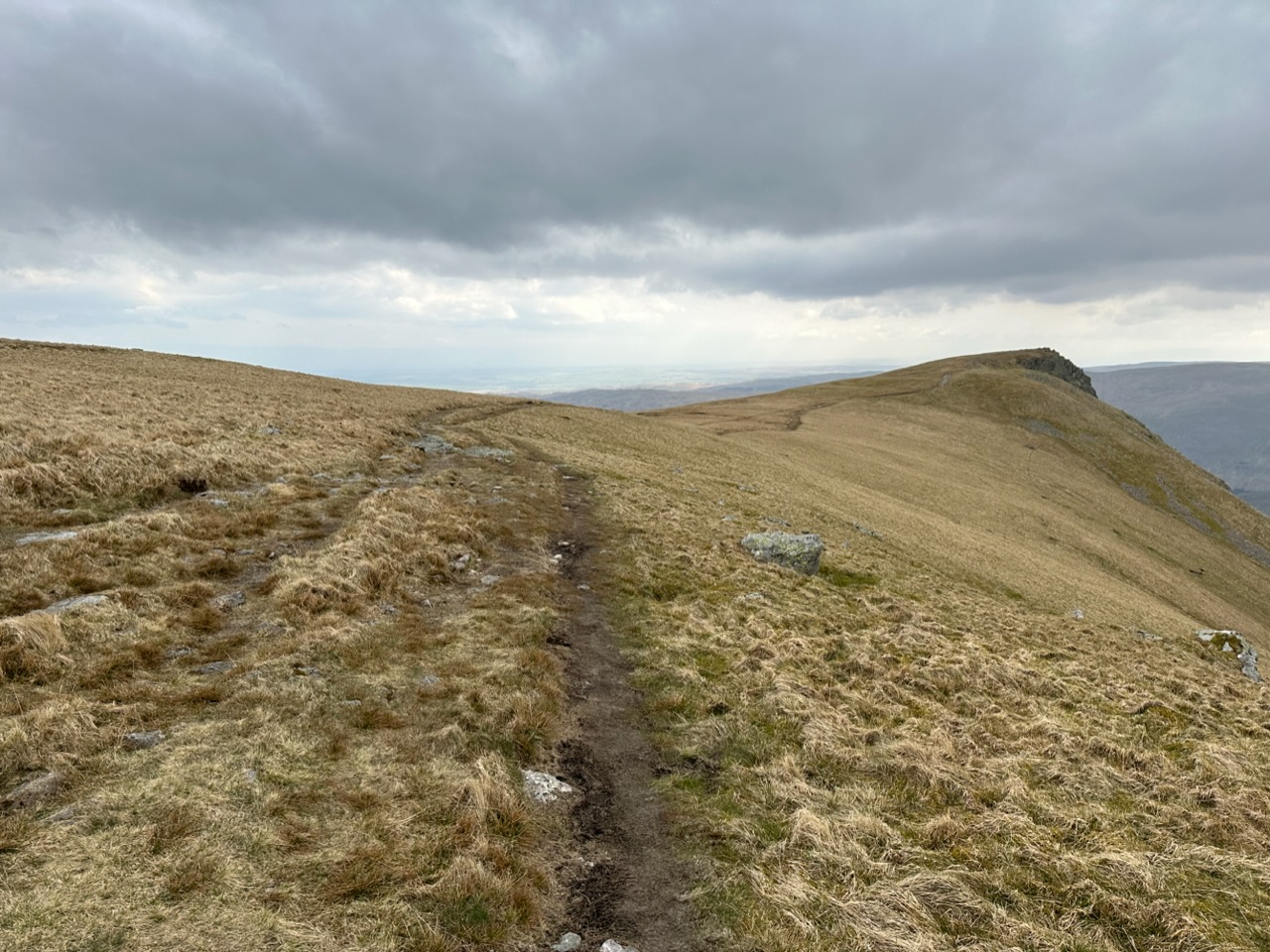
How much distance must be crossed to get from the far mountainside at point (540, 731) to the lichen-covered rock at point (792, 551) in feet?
0.48

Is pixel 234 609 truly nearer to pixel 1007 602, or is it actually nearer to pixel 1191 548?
pixel 1007 602

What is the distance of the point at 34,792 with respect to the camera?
24.4 ft

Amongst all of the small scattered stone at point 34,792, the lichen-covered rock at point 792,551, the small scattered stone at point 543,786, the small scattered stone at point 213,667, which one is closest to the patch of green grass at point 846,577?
the lichen-covered rock at point 792,551

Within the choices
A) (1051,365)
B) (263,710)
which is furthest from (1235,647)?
(1051,365)

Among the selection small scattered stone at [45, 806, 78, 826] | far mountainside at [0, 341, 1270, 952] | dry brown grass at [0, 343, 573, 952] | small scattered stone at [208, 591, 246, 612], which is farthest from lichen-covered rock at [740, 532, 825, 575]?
small scattered stone at [45, 806, 78, 826]

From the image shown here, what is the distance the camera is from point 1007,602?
29.5 m

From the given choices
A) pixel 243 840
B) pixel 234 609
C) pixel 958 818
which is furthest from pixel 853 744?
pixel 234 609

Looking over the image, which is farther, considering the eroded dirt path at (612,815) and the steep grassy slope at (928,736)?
the steep grassy slope at (928,736)

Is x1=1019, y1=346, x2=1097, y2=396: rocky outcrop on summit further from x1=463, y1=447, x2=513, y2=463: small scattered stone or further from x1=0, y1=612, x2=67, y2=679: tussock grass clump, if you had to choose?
x1=0, y1=612, x2=67, y2=679: tussock grass clump

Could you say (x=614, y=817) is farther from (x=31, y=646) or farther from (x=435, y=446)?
(x=435, y=446)

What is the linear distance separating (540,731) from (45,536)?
14.2 m

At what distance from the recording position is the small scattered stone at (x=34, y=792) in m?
7.21

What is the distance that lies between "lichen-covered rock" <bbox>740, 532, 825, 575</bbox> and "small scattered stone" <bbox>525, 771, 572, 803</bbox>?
16289 millimetres

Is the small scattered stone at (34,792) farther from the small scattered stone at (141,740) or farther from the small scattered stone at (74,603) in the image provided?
the small scattered stone at (74,603)
